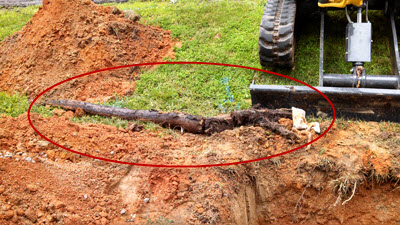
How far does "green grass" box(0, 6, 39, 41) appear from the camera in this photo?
9.67 m

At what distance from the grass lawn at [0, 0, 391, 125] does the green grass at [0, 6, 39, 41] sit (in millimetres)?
244

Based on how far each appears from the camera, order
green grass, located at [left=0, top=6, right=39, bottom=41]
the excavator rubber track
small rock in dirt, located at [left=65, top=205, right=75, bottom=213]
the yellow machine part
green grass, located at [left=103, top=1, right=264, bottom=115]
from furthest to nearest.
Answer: green grass, located at [left=0, top=6, right=39, bottom=41], green grass, located at [left=103, top=1, right=264, bottom=115], the excavator rubber track, the yellow machine part, small rock in dirt, located at [left=65, top=205, right=75, bottom=213]

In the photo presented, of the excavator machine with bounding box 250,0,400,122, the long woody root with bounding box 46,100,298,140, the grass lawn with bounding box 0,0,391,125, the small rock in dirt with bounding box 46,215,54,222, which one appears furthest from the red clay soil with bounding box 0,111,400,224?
the grass lawn with bounding box 0,0,391,125

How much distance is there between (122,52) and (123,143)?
9.53 feet

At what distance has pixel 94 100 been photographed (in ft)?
23.3

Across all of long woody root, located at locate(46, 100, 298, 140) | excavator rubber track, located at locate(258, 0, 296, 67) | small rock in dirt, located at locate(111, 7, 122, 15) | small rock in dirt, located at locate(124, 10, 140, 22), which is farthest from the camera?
small rock in dirt, located at locate(124, 10, 140, 22)

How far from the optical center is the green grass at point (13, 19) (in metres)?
9.67

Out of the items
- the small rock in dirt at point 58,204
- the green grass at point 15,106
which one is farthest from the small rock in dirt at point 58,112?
the small rock in dirt at point 58,204

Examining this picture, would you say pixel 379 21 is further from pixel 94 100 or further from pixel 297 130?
pixel 94 100

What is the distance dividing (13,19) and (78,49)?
3505 millimetres

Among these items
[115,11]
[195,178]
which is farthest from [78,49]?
[195,178]

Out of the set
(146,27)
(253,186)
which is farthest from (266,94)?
(146,27)

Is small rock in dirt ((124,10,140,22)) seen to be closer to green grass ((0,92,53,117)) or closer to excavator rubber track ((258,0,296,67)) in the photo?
green grass ((0,92,53,117))

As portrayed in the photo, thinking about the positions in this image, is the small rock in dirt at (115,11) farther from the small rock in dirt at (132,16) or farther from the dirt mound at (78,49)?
the small rock in dirt at (132,16)
